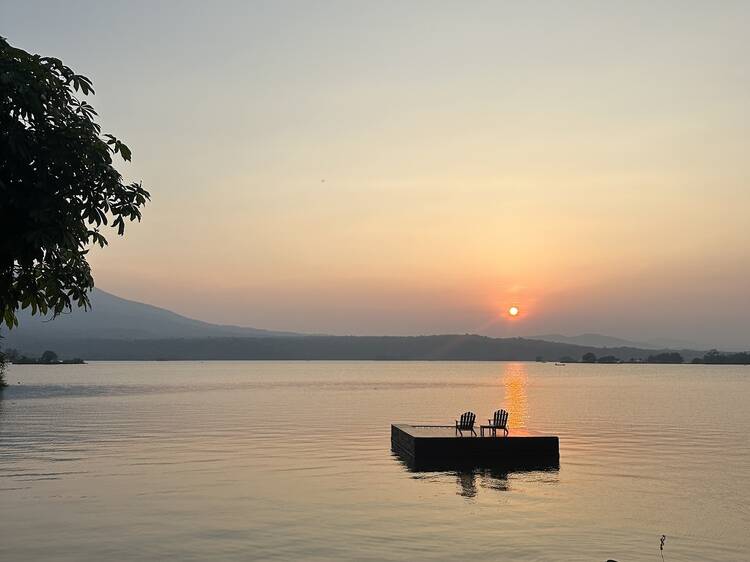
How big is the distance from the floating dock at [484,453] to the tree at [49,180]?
30.9 metres

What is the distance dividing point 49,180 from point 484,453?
3330 cm

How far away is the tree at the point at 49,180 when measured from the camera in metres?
11.2

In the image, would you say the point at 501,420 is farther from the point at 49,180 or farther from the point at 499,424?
the point at 49,180

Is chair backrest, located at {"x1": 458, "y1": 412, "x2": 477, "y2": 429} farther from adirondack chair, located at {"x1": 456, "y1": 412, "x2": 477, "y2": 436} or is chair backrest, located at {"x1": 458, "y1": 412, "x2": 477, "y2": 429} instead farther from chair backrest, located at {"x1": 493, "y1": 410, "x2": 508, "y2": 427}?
chair backrest, located at {"x1": 493, "y1": 410, "x2": 508, "y2": 427}

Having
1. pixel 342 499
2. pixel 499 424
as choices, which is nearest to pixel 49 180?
pixel 342 499

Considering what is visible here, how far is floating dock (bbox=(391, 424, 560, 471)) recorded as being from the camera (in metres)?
41.5

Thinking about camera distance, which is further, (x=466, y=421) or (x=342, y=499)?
(x=466, y=421)

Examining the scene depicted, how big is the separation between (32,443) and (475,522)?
36.9 meters

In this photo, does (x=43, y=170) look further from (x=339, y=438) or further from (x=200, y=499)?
(x=339, y=438)

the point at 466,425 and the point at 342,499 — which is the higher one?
the point at 466,425

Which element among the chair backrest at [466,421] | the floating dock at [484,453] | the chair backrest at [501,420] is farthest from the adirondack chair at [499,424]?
the floating dock at [484,453]

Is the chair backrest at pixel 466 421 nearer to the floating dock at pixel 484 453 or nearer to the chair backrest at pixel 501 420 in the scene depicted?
the chair backrest at pixel 501 420

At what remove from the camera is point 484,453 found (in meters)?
41.8

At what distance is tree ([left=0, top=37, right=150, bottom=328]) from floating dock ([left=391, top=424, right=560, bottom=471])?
3094cm
